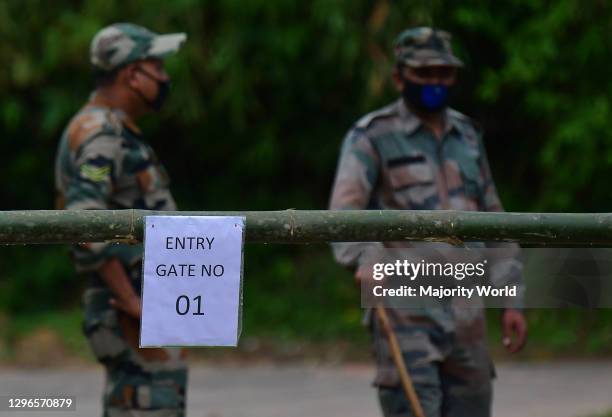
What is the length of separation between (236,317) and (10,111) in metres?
6.67

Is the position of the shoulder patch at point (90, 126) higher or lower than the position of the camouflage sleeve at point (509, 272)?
higher

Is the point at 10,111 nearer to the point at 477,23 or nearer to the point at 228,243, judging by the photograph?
the point at 477,23

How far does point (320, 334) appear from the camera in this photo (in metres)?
8.91

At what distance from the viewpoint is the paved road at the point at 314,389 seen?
6.74 meters

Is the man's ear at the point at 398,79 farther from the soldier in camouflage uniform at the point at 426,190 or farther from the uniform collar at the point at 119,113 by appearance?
the uniform collar at the point at 119,113

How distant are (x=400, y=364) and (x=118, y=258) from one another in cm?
102

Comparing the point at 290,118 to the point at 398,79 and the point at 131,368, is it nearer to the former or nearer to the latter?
the point at 398,79

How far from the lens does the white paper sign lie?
2.65m

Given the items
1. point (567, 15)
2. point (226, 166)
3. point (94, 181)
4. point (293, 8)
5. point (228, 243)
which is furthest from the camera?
point (226, 166)

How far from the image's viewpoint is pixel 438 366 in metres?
4.26

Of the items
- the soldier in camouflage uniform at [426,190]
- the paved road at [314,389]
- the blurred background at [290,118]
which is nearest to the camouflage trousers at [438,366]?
the soldier in camouflage uniform at [426,190]

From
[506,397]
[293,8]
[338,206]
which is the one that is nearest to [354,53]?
[293,8]

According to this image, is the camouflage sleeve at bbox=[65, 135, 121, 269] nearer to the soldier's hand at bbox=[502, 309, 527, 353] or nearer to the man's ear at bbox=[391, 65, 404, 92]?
the man's ear at bbox=[391, 65, 404, 92]

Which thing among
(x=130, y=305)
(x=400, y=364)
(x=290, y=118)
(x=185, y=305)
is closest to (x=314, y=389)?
(x=290, y=118)
